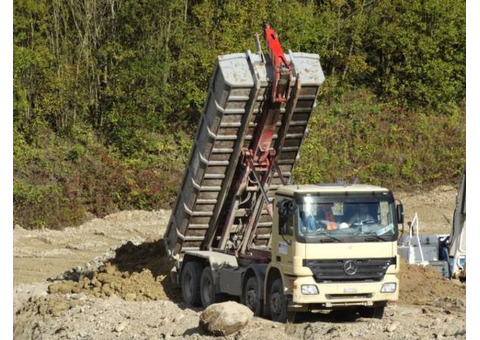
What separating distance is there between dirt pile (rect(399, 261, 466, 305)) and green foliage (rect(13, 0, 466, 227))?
15.3 metres

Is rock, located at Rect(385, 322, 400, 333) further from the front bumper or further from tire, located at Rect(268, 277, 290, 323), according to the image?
tire, located at Rect(268, 277, 290, 323)

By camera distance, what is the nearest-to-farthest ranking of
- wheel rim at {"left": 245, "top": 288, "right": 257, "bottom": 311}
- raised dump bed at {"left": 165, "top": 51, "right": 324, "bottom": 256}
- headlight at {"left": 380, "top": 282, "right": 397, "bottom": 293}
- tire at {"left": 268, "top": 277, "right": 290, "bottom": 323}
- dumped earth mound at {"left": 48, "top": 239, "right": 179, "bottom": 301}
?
headlight at {"left": 380, "top": 282, "right": 397, "bottom": 293} < tire at {"left": 268, "top": 277, "right": 290, "bottom": 323} < wheel rim at {"left": 245, "top": 288, "right": 257, "bottom": 311} < raised dump bed at {"left": 165, "top": 51, "right": 324, "bottom": 256} < dumped earth mound at {"left": 48, "top": 239, "right": 179, "bottom": 301}

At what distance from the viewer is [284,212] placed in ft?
58.1

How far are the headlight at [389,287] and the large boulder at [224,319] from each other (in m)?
2.19

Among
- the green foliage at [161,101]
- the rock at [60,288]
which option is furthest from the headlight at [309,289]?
the green foliage at [161,101]

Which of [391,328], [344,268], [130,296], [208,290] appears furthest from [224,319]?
[130,296]

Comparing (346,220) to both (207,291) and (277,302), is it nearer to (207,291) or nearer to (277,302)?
(277,302)

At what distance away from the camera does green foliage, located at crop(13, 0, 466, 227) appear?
3697 centimetres

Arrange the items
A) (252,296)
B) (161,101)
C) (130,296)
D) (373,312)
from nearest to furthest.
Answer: (373,312) < (252,296) < (130,296) < (161,101)

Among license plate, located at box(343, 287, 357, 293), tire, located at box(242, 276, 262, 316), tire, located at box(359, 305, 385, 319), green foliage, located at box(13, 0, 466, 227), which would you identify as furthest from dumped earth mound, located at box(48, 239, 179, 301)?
green foliage, located at box(13, 0, 466, 227)

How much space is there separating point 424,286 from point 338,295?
15.2ft

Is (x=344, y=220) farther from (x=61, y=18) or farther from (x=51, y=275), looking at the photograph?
(x=61, y=18)

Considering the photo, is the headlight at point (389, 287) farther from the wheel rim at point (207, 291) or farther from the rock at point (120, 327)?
the rock at point (120, 327)

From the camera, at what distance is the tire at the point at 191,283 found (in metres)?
20.6
